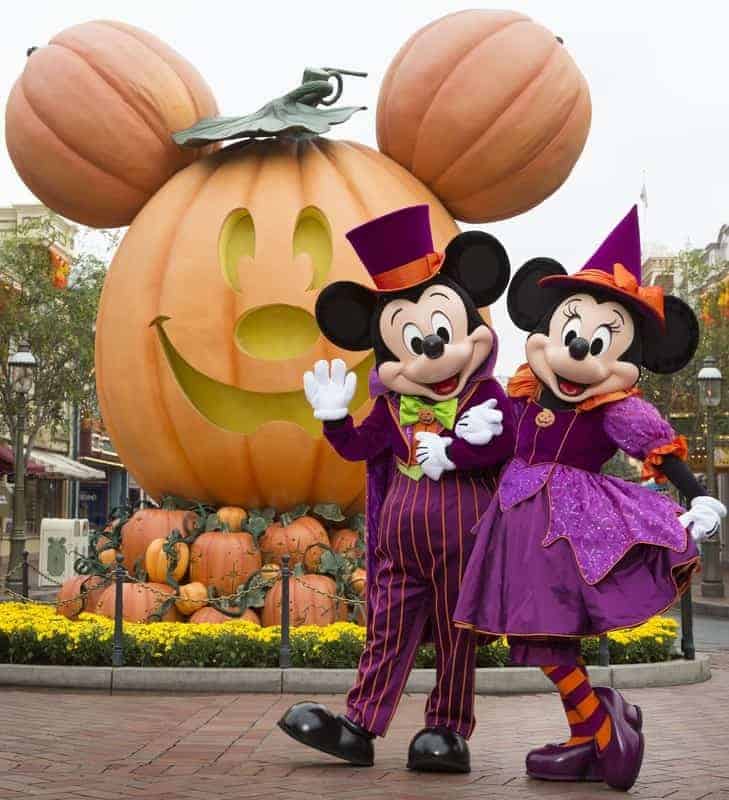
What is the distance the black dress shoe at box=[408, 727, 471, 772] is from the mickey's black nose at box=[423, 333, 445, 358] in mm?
1423

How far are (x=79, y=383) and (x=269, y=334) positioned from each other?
51.3 ft

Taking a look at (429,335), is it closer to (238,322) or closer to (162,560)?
(238,322)

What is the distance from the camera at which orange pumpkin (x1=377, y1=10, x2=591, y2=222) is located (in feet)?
25.5

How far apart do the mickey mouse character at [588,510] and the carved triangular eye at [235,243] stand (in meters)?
3.33

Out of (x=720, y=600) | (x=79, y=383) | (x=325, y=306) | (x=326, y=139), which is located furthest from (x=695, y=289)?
(x=325, y=306)

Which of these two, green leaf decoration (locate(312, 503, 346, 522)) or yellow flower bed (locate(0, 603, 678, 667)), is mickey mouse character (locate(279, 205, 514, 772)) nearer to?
yellow flower bed (locate(0, 603, 678, 667))

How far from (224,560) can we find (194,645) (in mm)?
674

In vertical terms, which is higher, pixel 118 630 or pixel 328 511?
pixel 328 511

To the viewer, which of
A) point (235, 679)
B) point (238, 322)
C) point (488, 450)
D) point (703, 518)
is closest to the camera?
point (703, 518)

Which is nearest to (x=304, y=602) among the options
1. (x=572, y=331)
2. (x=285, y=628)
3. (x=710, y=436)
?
(x=285, y=628)

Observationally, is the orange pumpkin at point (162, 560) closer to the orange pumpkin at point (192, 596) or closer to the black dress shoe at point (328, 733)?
the orange pumpkin at point (192, 596)

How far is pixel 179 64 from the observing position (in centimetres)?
843

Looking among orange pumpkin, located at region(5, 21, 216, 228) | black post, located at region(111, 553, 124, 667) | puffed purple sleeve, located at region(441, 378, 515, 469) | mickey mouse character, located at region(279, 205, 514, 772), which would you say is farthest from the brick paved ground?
orange pumpkin, located at region(5, 21, 216, 228)

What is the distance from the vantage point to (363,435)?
16.7 ft
